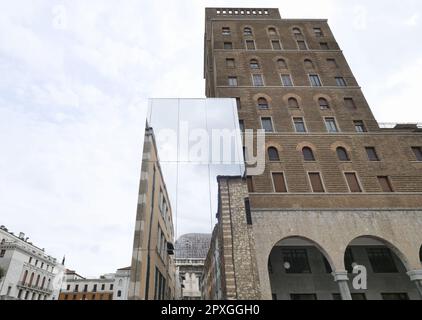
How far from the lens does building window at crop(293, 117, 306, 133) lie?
18.4 meters

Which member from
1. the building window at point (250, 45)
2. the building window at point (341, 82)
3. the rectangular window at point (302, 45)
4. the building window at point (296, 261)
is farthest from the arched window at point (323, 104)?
the building window at point (296, 261)

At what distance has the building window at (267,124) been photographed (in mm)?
18203

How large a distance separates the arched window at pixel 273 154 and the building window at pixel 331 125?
15.9 feet

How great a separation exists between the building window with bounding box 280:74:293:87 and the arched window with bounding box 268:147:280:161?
6.94 metres

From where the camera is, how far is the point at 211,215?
11.8 m

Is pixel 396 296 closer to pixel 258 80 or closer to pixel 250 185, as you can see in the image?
pixel 250 185

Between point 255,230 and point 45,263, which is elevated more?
point 45,263

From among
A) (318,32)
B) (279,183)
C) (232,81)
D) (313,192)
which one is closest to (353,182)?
(313,192)

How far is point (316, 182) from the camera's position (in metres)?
16.0

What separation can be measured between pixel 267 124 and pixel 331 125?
16.5ft

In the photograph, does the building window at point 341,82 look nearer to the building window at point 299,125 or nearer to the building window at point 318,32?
the building window at point 299,125
